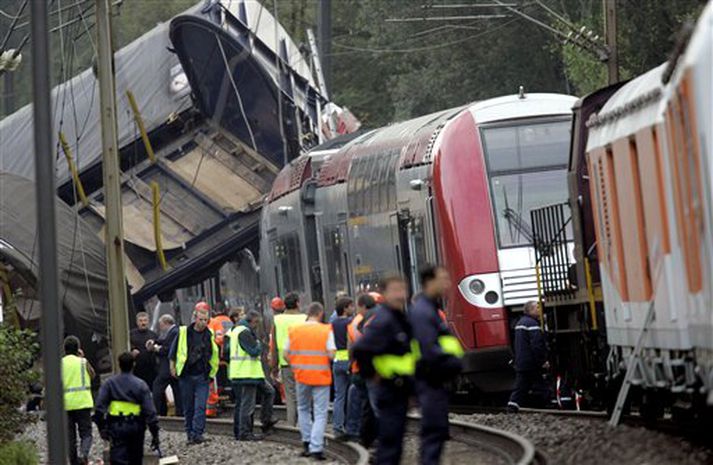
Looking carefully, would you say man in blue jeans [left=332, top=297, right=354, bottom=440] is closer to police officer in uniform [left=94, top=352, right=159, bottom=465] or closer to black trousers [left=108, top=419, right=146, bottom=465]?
police officer in uniform [left=94, top=352, right=159, bottom=465]

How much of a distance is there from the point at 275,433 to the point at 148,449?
1847mm

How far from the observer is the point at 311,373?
66.1 feet

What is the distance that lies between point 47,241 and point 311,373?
5489 mm

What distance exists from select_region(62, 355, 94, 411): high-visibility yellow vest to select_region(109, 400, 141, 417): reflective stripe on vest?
163 inches

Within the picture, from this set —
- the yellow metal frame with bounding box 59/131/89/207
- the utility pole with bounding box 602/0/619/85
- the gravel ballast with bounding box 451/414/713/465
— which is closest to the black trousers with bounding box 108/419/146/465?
the gravel ballast with bounding box 451/414/713/465

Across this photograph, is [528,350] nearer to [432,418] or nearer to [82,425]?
[82,425]

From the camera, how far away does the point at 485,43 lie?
59375 mm

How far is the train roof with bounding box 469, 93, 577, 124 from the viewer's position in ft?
80.8

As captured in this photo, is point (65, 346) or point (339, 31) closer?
point (65, 346)

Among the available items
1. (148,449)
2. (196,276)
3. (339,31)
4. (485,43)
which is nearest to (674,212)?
(148,449)

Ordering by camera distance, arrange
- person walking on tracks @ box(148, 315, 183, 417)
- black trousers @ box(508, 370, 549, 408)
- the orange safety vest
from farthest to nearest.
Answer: person walking on tracks @ box(148, 315, 183, 417)
black trousers @ box(508, 370, 549, 408)
the orange safety vest

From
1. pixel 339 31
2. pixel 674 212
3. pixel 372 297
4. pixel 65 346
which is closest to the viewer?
pixel 674 212

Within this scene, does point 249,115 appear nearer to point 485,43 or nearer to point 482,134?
point 482,134

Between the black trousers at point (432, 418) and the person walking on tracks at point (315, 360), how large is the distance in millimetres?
6936
